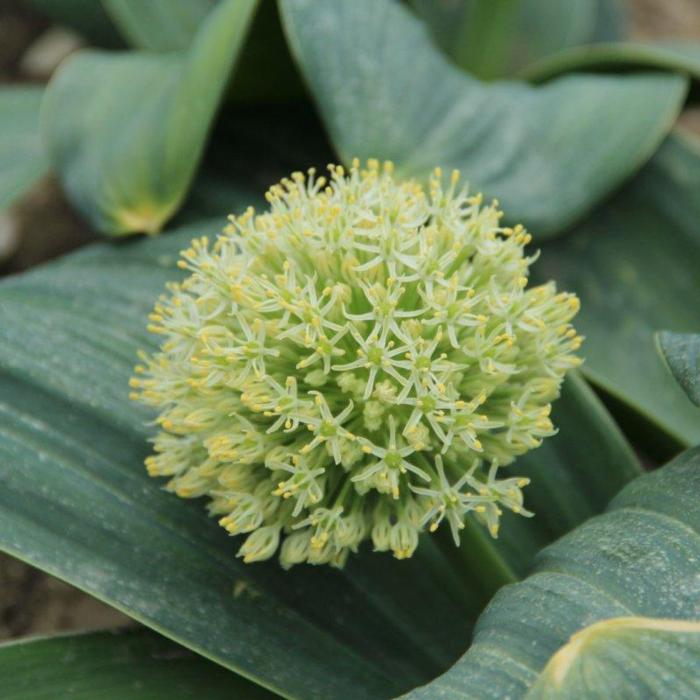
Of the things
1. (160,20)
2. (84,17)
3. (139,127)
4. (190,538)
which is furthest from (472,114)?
(84,17)

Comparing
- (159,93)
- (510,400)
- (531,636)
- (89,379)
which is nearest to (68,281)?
(89,379)

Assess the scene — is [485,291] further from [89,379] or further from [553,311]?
[89,379]

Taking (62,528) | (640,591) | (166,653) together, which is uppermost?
(640,591)

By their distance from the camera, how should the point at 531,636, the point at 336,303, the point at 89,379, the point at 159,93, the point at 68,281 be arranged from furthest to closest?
the point at 159,93, the point at 68,281, the point at 89,379, the point at 336,303, the point at 531,636

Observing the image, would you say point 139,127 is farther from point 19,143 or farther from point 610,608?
point 610,608

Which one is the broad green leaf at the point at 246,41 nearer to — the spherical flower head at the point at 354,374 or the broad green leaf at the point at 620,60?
the broad green leaf at the point at 620,60

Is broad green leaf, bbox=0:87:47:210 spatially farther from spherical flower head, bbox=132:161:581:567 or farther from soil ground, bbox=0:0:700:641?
spherical flower head, bbox=132:161:581:567

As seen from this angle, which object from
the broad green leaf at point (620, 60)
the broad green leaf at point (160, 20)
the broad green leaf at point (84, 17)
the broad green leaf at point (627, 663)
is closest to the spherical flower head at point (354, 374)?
the broad green leaf at point (627, 663)
